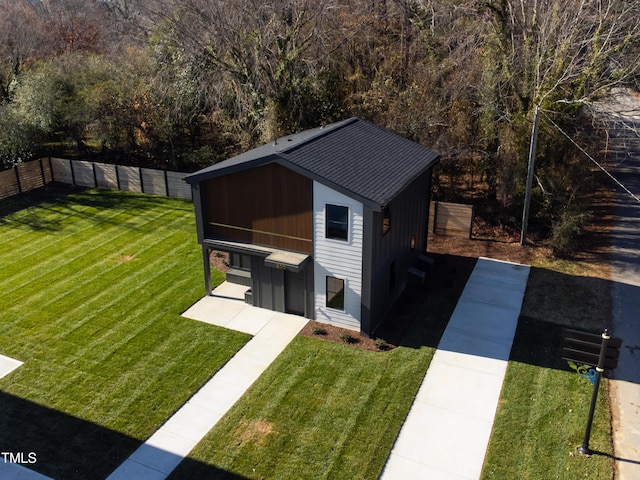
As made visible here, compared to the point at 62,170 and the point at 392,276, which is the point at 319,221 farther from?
the point at 62,170

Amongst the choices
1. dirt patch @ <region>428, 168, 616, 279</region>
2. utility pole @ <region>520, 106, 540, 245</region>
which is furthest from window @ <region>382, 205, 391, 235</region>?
utility pole @ <region>520, 106, 540, 245</region>

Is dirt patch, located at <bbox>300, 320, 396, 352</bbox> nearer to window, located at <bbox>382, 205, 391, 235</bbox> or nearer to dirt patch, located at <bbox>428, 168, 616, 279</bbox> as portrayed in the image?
window, located at <bbox>382, 205, 391, 235</bbox>

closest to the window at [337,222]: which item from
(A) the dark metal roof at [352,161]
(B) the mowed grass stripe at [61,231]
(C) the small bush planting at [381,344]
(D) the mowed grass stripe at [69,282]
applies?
(A) the dark metal roof at [352,161]

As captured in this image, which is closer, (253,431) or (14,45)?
(253,431)

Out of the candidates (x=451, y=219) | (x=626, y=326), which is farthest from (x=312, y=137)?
(x=626, y=326)

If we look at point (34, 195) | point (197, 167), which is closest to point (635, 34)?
point (197, 167)

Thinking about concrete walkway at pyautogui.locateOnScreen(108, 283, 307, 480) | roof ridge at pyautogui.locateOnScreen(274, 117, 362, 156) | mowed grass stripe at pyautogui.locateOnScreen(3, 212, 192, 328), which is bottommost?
concrete walkway at pyautogui.locateOnScreen(108, 283, 307, 480)
